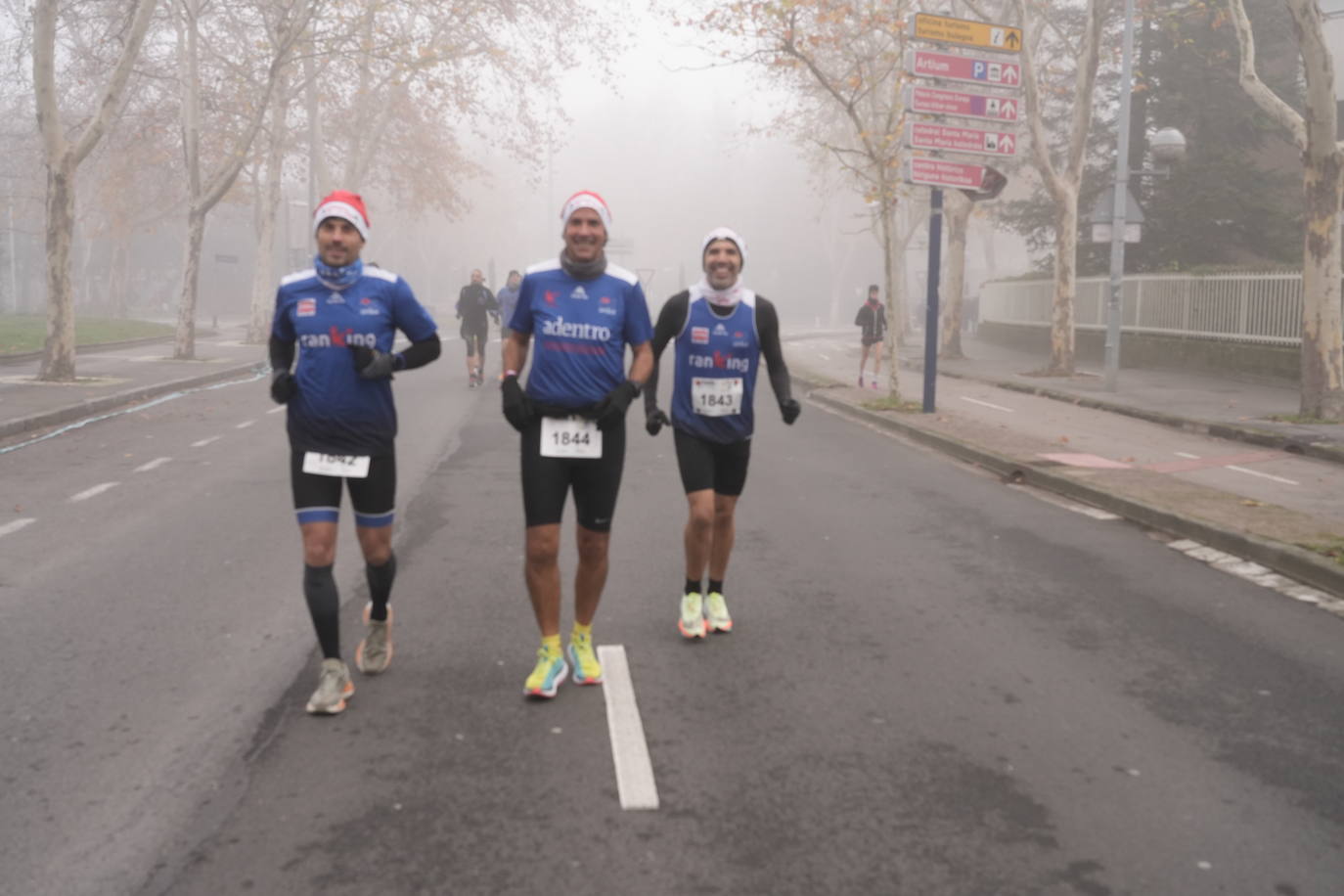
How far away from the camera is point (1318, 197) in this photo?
14.3 metres

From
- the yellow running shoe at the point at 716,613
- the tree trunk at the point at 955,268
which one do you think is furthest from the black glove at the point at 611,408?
the tree trunk at the point at 955,268

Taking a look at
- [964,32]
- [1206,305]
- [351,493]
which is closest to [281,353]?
[351,493]

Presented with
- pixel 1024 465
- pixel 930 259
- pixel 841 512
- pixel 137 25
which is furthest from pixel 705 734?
pixel 137 25

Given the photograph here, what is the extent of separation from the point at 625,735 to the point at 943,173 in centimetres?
1321

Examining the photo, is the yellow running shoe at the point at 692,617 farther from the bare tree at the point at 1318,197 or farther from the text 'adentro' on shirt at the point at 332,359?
the bare tree at the point at 1318,197

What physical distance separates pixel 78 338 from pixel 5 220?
125ft

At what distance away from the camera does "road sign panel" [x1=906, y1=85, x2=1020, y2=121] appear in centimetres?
1614

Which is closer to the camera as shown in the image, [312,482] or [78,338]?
[312,482]

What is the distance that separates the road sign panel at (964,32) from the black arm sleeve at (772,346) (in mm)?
11026

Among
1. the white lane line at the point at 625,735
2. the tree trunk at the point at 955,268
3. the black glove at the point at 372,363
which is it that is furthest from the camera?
the tree trunk at the point at 955,268

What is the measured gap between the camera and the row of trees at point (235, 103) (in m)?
18.8

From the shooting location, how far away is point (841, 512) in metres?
9.38

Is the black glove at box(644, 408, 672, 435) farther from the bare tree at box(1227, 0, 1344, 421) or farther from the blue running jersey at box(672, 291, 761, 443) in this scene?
the bare tree at box(1227, 0, 1344, 421)

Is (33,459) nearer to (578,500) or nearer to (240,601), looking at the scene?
(240,601)
